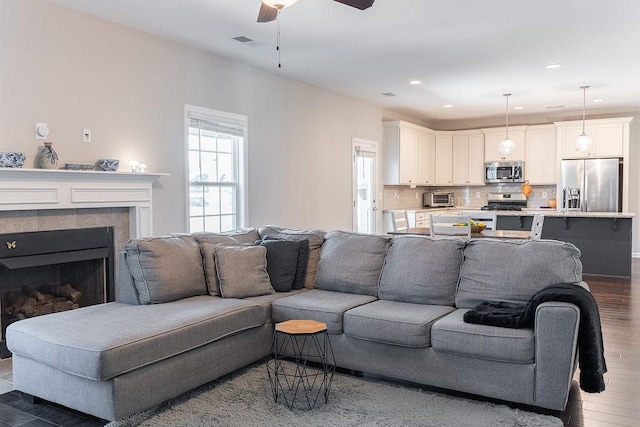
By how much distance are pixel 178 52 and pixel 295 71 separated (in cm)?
165

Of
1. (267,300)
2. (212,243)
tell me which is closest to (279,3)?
(212,243)

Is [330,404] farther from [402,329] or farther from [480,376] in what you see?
[480,376]

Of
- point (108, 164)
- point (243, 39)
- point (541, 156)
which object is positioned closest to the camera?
point (108, 164)

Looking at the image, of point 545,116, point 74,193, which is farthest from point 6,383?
point 545,116

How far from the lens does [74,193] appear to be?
4.08 m

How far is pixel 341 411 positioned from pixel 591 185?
25.4ft

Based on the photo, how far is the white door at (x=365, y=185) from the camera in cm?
835

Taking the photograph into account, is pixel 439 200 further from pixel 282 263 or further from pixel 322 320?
pixel 322 320

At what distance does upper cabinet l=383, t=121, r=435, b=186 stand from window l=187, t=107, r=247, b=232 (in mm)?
3784

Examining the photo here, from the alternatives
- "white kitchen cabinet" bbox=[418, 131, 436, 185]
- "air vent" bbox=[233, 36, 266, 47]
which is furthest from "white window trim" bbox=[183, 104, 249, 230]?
"white kitchen cabinet" bbox=[418, 131, 436, 185]

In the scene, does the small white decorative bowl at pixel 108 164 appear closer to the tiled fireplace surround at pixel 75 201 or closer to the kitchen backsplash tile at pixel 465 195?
the tiled fireplace surround at pixel 75 201

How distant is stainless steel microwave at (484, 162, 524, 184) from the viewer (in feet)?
32.3

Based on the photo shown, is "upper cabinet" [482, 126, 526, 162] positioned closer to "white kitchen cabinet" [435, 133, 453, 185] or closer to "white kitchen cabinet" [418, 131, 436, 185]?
"white kitchen cabinet" [435, 133, 453, 185]

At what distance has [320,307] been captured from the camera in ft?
11.5
